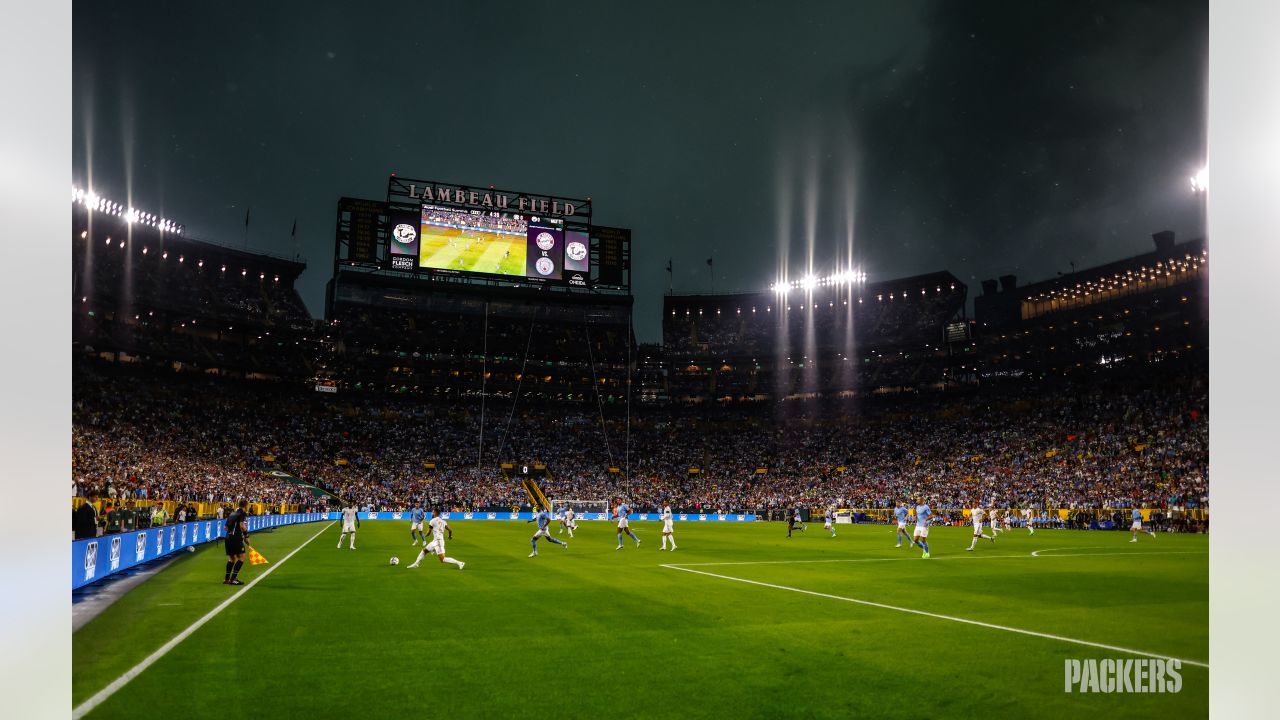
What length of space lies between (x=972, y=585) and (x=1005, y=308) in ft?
284

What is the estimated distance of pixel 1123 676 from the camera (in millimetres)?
9055

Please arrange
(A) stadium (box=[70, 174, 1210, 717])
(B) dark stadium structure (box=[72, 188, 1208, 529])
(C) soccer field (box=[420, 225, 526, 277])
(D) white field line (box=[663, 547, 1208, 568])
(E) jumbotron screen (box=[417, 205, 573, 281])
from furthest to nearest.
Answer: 1. (E) jumbotron screen (box=[417, 205, 573, 281])
2. (C) soccer field (box=[420, 225, 526, 277])
3. (B) dark stadium structure (box=[72, 188, 1208, 529])
4. (D) white field line (box=[663, 547, 1208, 568])
5. (A) stadium (box=[70, 174, 1210, 717])

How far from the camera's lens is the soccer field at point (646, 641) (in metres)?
8.07

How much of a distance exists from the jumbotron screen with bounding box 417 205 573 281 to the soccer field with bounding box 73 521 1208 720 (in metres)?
47.2

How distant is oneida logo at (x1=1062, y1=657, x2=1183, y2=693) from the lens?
8734mm

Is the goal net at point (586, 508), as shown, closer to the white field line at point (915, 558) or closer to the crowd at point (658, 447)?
the crowd at point (658, 447)

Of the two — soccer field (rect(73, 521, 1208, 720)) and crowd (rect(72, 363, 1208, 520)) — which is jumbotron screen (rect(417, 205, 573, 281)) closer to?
crowd (rect(72, 363, 1208, 520))

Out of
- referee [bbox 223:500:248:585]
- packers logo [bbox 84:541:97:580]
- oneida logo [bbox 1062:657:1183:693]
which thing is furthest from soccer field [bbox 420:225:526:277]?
oneida logo [bbox 1062:657:1183:693]

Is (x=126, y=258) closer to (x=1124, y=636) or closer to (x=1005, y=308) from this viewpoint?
(x=1124, y=636)
